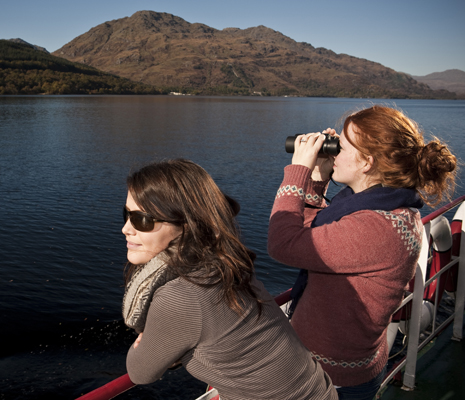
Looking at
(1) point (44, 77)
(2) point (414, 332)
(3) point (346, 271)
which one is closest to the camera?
(3) point (346, 271)

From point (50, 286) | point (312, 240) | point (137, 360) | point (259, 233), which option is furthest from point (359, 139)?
point (259, 233)

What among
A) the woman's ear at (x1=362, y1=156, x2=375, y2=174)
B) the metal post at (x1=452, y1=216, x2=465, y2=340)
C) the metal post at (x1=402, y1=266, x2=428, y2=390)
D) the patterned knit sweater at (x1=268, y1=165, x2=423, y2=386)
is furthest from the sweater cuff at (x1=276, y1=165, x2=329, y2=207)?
the metal post at (x1=452, y1=216, x2=465, y2=340)

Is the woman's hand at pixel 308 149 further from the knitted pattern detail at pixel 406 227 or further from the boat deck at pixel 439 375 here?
the boat deck at pixel 439 375

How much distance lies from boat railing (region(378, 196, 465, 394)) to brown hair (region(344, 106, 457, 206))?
0.98m

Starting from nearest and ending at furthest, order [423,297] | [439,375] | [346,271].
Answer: [346,271], [439,375], [423,297]

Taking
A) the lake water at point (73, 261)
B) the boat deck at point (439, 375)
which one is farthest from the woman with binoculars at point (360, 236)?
the boat deck at point (439, 375)

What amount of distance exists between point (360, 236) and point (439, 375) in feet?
6.43

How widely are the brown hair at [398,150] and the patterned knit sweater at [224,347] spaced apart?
55 centimetres

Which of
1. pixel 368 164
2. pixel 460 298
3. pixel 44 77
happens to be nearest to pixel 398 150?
pixel 368 164

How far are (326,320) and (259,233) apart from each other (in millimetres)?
10856

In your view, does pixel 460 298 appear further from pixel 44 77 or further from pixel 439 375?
pixel 44 77

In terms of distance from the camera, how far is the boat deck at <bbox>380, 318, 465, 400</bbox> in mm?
2471

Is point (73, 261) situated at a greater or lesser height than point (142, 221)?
lesser

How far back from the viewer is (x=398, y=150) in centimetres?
131
